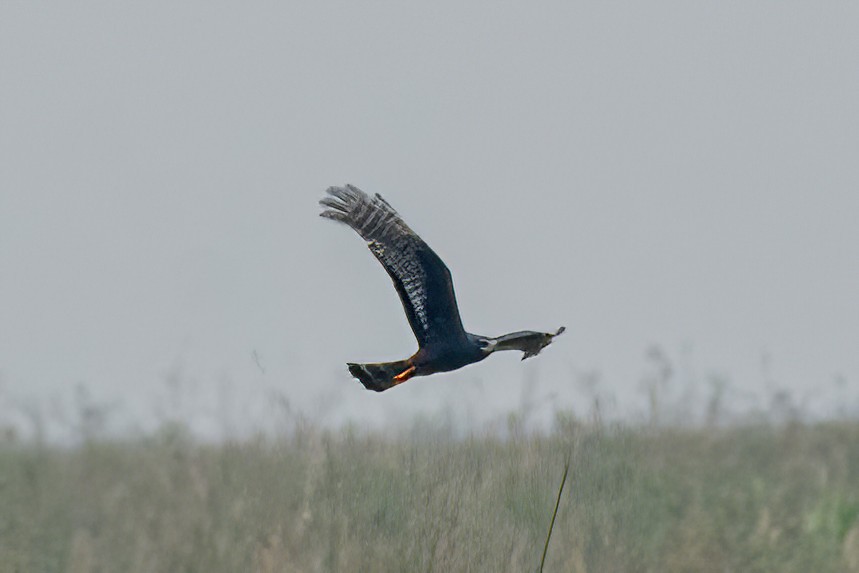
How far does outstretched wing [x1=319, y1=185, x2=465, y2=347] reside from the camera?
138 inches

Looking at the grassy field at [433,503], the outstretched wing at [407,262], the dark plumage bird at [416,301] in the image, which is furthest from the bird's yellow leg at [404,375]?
the grassy field at [433,503]

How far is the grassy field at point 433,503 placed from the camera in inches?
174

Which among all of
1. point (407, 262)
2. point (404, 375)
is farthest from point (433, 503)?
point (407, 262)

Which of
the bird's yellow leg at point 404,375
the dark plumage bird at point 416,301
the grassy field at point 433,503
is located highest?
the dark plumage bird at point 416,301

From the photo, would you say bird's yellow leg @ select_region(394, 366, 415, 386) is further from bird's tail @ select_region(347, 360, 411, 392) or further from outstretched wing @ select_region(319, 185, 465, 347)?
outstretched wing @ select_region(319, 185, 465, 347)

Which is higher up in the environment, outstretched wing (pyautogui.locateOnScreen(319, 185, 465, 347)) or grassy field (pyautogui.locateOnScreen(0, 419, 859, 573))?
outstretched wing (pyautogui.locateOnScreen(319, 185, 465, 347))

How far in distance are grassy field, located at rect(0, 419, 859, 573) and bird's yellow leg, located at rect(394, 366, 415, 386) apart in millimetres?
783

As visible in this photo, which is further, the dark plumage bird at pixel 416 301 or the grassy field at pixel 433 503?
the grassy field at pixel 433 503

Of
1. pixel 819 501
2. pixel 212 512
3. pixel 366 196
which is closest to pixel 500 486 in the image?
pixel 366 196

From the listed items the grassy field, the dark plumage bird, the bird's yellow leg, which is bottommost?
the grassy field

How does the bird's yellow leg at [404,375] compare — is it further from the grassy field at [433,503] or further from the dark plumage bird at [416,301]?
the grassy field at [433,503]

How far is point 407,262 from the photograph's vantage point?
140 inches

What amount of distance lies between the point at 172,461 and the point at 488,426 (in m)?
3.96

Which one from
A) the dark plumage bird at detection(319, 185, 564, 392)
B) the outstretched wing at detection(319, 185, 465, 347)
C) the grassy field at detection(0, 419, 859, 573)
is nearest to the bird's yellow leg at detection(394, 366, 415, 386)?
the dark plumage bird at detection(319, 185, 564, 392)
